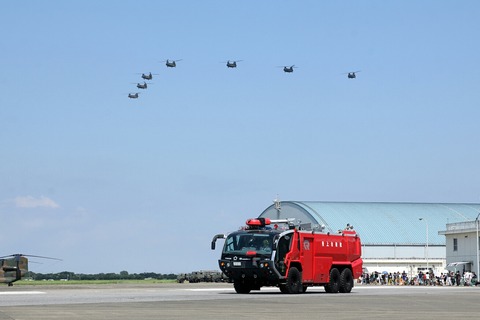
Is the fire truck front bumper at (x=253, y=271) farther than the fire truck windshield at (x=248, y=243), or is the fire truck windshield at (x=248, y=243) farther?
the fire truck windshield at (x=248, y=243)

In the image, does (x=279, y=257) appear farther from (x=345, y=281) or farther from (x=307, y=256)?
(x=345, y=281)

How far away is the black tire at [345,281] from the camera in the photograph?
41750 millimetres

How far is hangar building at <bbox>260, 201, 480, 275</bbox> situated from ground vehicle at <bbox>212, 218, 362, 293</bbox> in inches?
2801

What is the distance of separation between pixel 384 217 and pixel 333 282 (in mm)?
82783

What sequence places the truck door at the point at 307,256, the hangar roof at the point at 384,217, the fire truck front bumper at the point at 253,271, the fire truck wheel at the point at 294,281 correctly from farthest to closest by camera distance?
the hangar roof at the point at 384,217 → the truck door at the point at 307,256 → the fire truck wheel at the point at 294,281 → the fire truck front bumper at the point at 253,271

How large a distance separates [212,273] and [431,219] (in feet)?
170

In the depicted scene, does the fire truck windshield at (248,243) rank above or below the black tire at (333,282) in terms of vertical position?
above

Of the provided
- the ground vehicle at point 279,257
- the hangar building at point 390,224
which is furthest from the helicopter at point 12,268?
the hangar building at point 390,224

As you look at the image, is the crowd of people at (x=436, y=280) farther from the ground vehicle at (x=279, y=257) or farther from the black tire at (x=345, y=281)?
the ground vehicle at (x=279, y=257)

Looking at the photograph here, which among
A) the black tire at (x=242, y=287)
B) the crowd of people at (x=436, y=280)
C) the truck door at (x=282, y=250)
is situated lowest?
the crowd of people at (x=436, y=280)

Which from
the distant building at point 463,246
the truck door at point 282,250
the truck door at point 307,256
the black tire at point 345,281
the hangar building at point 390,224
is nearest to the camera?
the truck door at point 282,250

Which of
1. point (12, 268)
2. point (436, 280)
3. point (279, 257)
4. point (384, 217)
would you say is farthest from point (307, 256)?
point (384, 217)

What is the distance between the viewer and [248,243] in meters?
39.0

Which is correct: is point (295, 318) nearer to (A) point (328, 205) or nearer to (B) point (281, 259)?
(B) point (281, 259)
